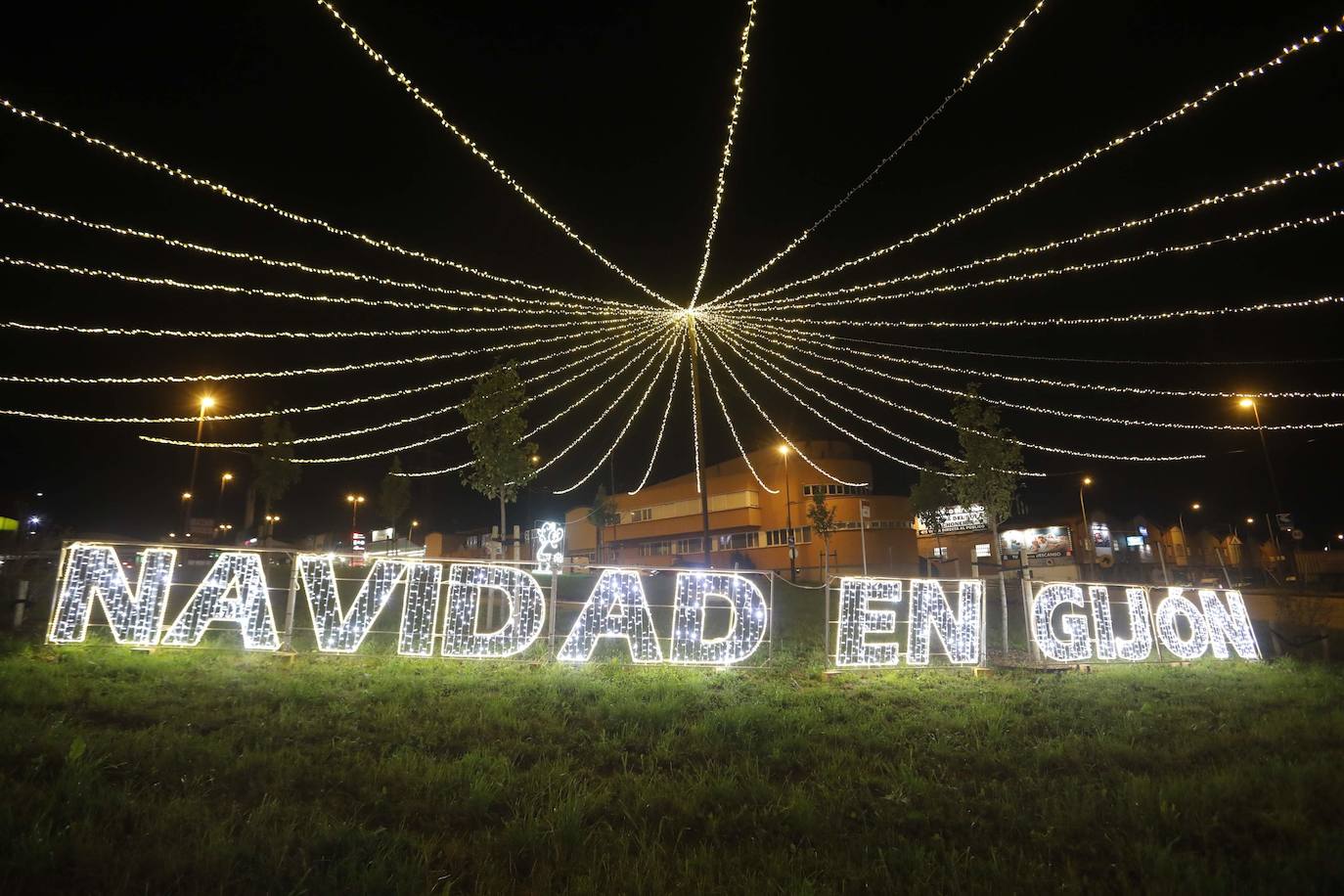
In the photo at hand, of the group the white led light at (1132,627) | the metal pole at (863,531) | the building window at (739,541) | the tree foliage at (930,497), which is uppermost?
the tree foliage at (930,497)

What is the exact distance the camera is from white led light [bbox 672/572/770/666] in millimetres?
11562

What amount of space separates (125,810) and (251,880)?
54.5 inches

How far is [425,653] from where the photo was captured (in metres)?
10.9

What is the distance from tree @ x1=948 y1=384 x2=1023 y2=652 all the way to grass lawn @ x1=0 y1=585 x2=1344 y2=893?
34.4 ft

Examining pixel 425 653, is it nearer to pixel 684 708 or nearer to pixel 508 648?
pixel 508 648

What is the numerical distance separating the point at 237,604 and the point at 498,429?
26.3 feet

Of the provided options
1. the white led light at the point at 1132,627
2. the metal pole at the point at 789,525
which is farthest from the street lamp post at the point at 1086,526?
the white led light at the point at 1132,627

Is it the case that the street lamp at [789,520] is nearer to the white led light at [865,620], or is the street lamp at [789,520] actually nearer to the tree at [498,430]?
the tree at [498,430]

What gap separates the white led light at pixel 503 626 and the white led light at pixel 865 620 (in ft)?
15.9

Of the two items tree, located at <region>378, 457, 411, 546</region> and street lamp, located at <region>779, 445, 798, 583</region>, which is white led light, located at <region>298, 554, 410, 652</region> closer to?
street lamp, located at <region>779, 445, 798, 583</region>

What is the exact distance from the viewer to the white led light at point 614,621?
36.9 ft

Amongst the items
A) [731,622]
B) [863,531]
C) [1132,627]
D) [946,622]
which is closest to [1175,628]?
[1132,627]

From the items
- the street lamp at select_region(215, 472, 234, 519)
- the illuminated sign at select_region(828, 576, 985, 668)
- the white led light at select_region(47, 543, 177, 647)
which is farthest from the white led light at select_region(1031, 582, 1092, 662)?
the street lamp at select_region(215, 472, 234, 519)

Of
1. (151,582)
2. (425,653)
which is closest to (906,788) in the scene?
(425,653)
